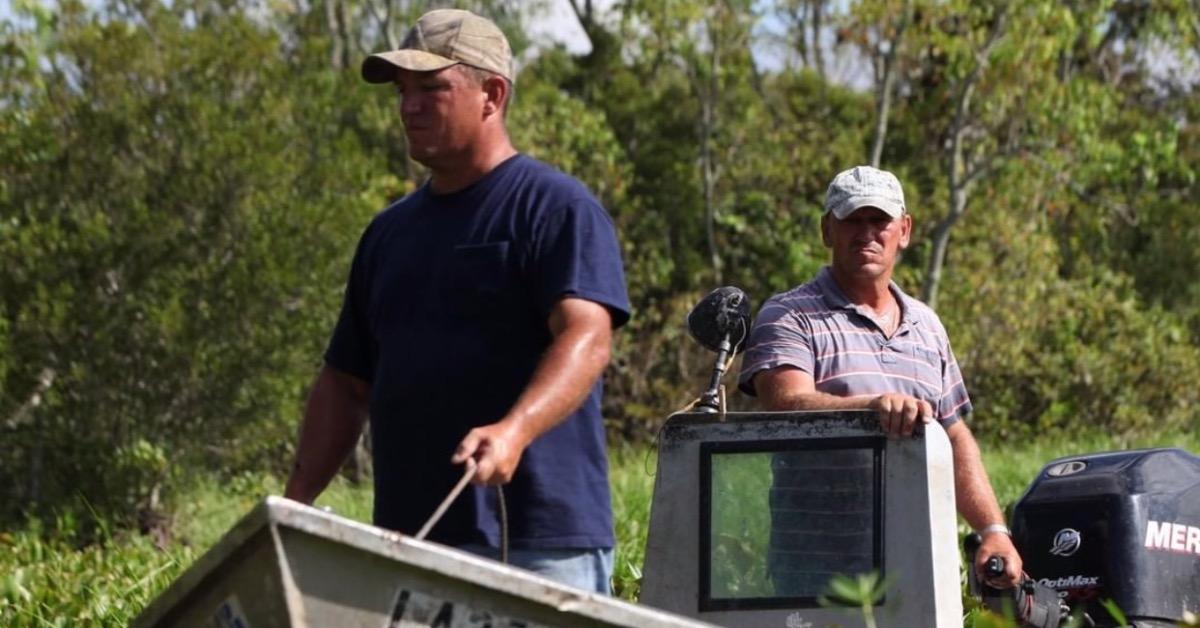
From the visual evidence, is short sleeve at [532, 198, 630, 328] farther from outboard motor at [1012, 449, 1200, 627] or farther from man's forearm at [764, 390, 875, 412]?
outboard motor at [1012, 449, 1200, 627]

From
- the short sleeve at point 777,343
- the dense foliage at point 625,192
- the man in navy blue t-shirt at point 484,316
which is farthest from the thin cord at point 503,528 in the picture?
the dense foliage at point 625,192

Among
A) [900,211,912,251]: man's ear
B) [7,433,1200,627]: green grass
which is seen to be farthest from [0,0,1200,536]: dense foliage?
[900,211,912,251]: man's ear

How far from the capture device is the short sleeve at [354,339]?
501cm

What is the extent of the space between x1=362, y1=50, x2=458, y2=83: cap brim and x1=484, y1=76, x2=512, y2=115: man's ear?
0.10m

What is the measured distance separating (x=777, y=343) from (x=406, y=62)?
4.42 feet

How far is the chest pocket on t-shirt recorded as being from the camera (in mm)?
4535

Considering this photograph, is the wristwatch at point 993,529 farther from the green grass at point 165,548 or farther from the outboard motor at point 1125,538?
the green grass at point 165,548

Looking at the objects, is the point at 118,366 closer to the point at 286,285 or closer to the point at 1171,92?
the point at 286,285

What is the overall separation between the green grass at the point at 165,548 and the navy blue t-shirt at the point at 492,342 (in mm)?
618

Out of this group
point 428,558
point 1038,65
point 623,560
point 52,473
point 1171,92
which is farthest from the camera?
point 1171,92

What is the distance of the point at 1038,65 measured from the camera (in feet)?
74.6

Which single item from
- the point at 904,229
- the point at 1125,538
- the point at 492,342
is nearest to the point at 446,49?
the point at 492,342

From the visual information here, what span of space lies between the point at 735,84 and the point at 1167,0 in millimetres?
5156

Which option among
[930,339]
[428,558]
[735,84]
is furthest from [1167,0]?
[428,558]
